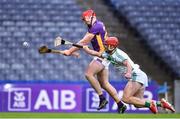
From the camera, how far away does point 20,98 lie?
59.5 ft

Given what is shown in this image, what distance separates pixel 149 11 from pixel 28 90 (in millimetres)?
6999

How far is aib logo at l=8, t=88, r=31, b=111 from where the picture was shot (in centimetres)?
1809

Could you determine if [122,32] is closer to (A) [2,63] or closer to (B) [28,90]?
(A) [2,63]

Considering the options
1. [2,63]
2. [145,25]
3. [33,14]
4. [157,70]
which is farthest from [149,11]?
[2,63]

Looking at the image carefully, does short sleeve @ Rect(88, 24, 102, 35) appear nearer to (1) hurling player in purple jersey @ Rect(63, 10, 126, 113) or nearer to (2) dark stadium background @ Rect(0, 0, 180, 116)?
(1) hurling player in purple jersey @ Rect(63, 10, 126, 113)

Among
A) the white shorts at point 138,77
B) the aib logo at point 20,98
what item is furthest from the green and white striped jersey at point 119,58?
the aib logo at point 20,98

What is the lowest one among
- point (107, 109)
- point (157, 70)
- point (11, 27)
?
point (107, 109)

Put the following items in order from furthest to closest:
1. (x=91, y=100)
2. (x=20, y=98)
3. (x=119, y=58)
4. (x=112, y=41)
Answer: (x=91, y=100) → (x=20, y=98) → (x=112, y=41) → (x=119, y=58)

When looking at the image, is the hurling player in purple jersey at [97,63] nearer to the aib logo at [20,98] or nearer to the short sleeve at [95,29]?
the short sleeve at [95,29]

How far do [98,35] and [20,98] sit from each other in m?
5.08

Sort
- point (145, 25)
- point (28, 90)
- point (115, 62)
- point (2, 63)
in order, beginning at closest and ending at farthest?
point (115, 62) → point (28, 90) → point (2, 63) → point (145, 25)

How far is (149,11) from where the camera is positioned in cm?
2364

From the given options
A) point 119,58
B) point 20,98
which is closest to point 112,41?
point 119,58

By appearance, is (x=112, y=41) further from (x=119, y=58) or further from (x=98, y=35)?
(x=98, y=35)
